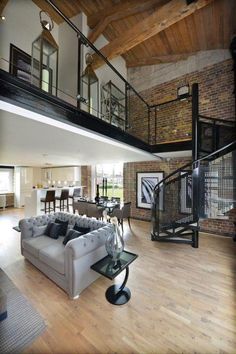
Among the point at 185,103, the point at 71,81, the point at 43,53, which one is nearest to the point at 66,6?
the point at 71,81

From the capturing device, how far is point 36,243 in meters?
3.06

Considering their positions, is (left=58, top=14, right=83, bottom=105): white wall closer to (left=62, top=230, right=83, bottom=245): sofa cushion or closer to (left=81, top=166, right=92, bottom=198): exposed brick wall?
(left=62, top=230, right=83, bottom=245): sofa cushion

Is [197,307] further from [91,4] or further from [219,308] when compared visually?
[91,4]

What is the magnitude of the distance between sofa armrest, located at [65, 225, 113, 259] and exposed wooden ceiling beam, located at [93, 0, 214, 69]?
4.69 m

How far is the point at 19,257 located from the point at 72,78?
4739 mm

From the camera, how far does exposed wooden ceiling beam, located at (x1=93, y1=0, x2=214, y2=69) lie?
11.1 feet

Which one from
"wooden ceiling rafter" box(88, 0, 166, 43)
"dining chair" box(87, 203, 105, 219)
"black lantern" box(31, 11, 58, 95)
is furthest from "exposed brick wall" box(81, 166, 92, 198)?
"wooden ceiling rafter" box(88, 0, 166, 43)

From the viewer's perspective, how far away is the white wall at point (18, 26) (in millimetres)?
3834

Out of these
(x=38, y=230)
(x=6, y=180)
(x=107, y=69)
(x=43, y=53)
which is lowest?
(x=38, y=230)

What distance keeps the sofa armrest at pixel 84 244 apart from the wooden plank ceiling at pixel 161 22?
474cm

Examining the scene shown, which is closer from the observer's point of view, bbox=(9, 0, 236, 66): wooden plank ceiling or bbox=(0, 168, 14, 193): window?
bbox=(9, 0, 236, 66): wooden plank ceiling

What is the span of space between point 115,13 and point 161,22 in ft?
4.45

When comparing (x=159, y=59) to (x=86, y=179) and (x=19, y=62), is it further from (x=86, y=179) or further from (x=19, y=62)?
(x=86, y=179)

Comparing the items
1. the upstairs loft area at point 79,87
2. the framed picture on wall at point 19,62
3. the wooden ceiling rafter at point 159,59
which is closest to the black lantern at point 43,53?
the upstairs loft area at point 79,87
